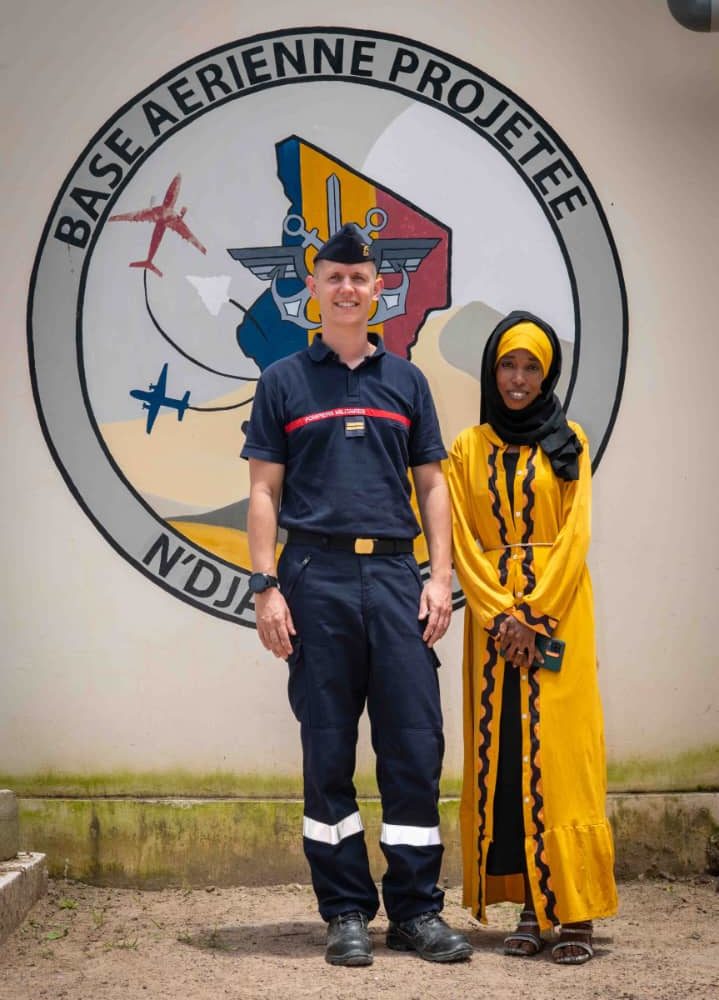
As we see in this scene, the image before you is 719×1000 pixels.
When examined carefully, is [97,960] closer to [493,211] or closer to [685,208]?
[493,211]

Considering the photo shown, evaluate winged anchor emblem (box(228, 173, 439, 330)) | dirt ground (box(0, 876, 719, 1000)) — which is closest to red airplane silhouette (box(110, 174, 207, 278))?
winged anchor emblem (box(228, 173, 439, 330))

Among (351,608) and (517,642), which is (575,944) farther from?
(351,608)

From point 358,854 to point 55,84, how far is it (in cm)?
269

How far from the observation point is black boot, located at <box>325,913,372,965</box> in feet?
11.6

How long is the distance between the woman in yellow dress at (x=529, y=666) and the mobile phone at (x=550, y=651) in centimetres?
2

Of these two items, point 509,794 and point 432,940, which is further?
point 509,794

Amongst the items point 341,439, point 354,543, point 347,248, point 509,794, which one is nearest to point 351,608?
point 354,543

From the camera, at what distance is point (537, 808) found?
12.1 feet

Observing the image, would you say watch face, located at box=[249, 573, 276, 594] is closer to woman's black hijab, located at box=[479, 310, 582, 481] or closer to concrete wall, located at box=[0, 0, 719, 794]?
woman's black hijab, located at box=[479, 310, 582, 481]

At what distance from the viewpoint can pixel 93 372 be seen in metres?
4.61

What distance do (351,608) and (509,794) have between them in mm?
680

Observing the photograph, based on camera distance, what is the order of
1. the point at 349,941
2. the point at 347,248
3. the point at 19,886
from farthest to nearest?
the point at 19,886 → the point at 347,248 → the point at 349,941

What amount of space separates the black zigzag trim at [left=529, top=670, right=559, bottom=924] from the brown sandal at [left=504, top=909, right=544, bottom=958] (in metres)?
0.08

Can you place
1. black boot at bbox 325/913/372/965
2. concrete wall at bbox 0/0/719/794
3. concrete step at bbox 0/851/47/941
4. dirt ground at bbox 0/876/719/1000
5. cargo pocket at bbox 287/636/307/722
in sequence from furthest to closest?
concrete wall at bbox 0/0/719/794 < concrete step at bbox 0/851/47/941 < cargo pocket at bbox 287/636/307/722 < black boot at bbox 325/913/372/965 < dirt ground at bbox 0/876/719/1000
